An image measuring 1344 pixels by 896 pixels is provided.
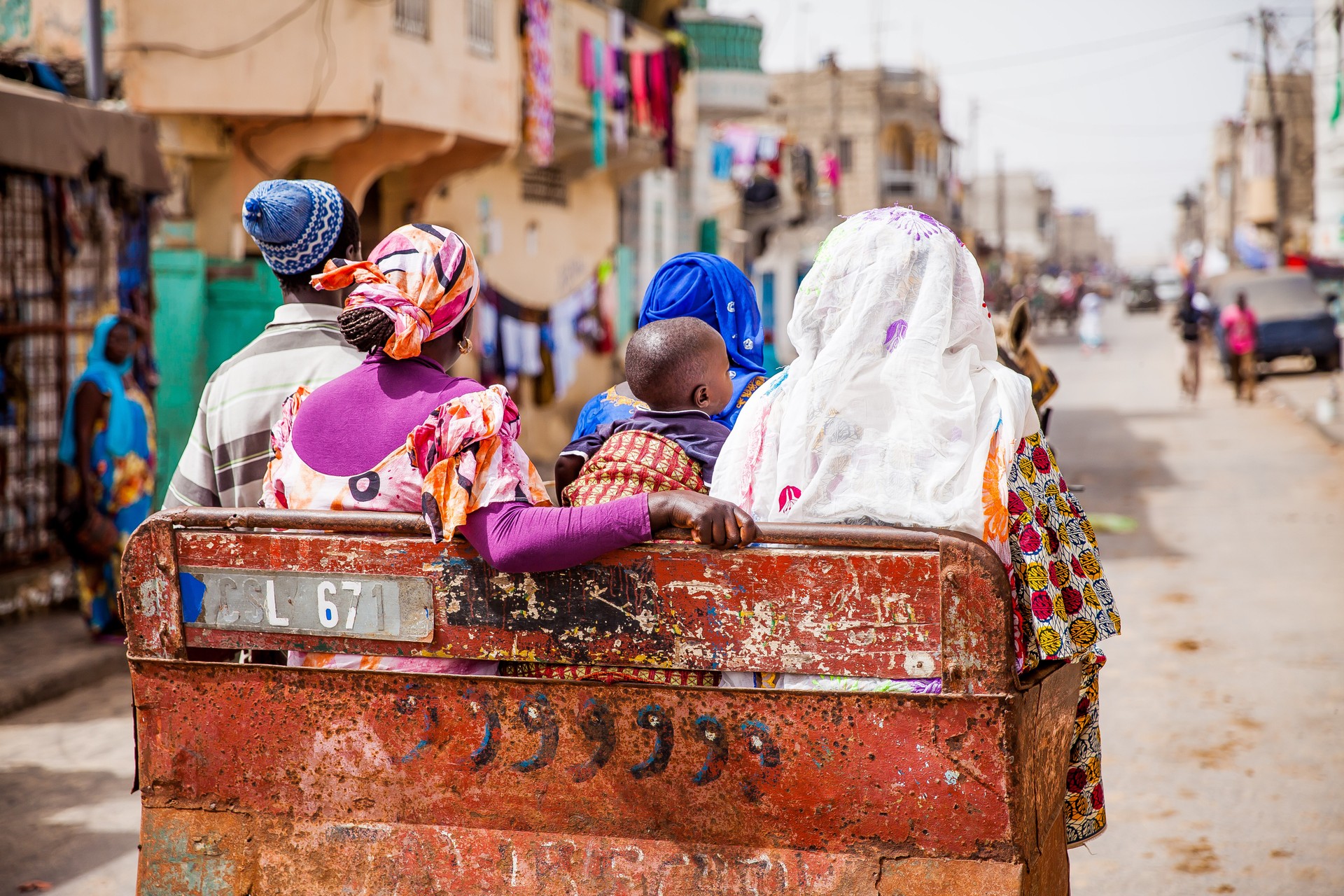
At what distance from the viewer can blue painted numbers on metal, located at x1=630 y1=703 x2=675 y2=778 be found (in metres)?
2.08

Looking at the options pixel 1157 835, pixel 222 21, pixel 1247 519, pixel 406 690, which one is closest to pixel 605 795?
pixel 406 690

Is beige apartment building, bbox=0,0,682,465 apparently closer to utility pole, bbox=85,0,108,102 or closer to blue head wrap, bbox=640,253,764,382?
utility pole, bbox=85,0,108,102

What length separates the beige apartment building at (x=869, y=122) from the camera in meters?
49.9

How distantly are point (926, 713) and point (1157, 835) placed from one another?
2.95 meters

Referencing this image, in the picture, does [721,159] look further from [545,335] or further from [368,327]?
[368,327]

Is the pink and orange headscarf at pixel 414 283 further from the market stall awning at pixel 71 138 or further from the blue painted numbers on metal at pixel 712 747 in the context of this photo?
the market stall awning at pixel 71 138

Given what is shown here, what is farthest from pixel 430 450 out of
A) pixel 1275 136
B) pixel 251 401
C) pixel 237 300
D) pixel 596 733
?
pixel 1275 136

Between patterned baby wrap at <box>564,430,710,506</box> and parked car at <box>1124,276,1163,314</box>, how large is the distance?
199 feet

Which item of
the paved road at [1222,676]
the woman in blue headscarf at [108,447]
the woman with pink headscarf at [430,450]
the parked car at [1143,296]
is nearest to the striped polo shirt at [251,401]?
the woman with pink headscarf at [430,450]

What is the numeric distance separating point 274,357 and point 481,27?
9.45 metres

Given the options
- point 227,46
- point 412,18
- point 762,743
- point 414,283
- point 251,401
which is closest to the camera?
point 762,743

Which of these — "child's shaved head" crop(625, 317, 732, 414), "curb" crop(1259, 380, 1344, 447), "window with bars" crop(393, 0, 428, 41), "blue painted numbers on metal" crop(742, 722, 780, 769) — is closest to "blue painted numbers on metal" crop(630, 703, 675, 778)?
"blue painted numbers on metal" crop(742, 722, 780, 769)

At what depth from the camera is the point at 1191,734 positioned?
18.2 ft

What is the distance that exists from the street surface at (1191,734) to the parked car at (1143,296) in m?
49.8
